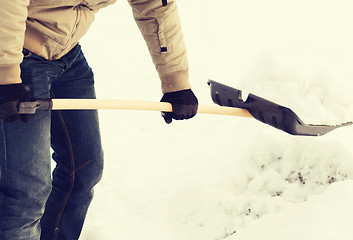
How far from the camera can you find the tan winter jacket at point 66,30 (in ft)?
4.94

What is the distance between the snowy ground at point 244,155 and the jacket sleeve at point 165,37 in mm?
873

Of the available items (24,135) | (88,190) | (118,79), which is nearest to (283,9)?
(118,79)

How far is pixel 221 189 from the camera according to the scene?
9.84ft

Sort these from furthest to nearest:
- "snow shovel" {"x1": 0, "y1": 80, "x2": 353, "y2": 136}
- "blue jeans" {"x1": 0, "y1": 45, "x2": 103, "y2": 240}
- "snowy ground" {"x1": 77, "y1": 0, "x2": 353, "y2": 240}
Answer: "snowy ground" {"x1": 77, "y1": 0, "x2": 353, "y2": 240}, "snow shovel" {"x1": 0, "y1": 80, "x2": 353, "y2": 136}, "blue jeans" {"x1": 0, "y1": 45, "x2": 103, "y2": 240}

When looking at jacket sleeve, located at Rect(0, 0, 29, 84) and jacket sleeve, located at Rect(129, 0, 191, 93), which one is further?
jacket sleeve, located at Rect(129, 0, 191, 93)

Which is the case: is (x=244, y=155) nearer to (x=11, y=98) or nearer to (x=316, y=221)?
(x=316, y=221)

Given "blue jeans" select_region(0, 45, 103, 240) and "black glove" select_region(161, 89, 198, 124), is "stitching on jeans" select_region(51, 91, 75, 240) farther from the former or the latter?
"black glove" select_region(161, 89, 198, 124)

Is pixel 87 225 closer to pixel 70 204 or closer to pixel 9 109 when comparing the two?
pixel 70 204

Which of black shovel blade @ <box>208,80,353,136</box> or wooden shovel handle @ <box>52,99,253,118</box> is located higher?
wooden shovel handle @ <box>52,99,253,118</box>

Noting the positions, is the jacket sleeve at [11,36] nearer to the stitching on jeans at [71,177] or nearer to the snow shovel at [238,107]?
the snow shovel at [238,107]

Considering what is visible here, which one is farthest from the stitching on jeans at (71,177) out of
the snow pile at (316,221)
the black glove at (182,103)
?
the snow pile at (316,221)

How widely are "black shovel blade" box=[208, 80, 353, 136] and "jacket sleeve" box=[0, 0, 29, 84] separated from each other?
4.21ft

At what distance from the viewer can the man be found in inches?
63.0

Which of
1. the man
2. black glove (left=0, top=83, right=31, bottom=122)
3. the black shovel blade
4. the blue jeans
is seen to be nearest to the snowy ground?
the black shovel blade
